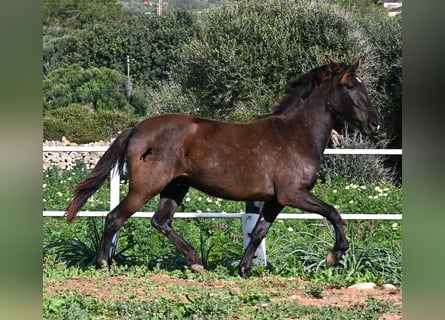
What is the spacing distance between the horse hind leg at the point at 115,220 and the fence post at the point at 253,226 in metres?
1.21

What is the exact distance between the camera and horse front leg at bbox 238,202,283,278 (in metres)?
7.93

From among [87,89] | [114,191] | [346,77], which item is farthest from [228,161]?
[87,89]

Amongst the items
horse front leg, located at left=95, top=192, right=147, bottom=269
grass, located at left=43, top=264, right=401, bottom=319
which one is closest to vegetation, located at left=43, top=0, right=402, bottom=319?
grass, located at left=43, top=264, right=401, bottom=319

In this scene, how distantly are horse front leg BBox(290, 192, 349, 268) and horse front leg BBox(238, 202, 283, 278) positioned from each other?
11.9 inches

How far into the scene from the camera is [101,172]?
8359 millimetres

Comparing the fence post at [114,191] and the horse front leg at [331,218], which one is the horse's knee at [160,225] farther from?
the horse front leg at [331,218]

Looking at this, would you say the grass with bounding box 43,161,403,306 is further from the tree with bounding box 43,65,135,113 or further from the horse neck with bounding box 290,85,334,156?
the tree with bounding box 43,65,135,113

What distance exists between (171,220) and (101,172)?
0.88 m

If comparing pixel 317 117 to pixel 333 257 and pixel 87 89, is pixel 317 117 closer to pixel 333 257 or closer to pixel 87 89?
pixel 333 257

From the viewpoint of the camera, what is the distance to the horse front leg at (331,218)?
779cm

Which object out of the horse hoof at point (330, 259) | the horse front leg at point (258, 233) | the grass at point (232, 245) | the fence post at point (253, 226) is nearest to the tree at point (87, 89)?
the grass at point (232, 245)

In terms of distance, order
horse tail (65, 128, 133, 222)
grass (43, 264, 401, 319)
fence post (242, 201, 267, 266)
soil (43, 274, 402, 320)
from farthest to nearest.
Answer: fence post (242, 201, 267, 266)
horse tail (65, 128, 133, 222)
soil (43, 274, 402, 320)
grass (43, 264, 401, 319)

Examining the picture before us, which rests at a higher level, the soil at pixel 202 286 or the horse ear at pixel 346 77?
the horse ear at pixel 346 77
